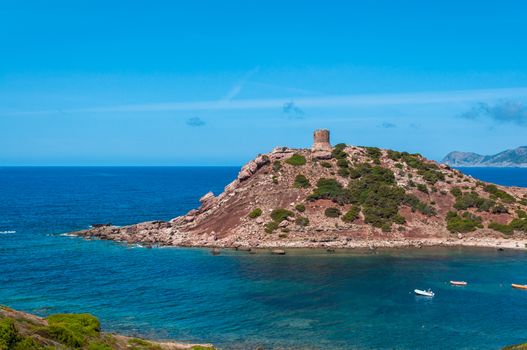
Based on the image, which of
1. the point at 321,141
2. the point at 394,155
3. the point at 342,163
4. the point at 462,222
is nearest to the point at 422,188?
the point at 462,222

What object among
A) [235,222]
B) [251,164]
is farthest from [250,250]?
[251,164]

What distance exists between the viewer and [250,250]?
90.1 meters

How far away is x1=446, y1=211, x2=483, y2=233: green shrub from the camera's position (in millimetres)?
100875

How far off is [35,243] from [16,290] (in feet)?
108

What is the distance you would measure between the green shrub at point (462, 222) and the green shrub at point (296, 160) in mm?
35060

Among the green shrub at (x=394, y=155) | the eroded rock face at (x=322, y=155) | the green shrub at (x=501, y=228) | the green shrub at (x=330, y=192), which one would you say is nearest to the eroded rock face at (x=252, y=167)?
the eroded rock face at (x=322, y=155)

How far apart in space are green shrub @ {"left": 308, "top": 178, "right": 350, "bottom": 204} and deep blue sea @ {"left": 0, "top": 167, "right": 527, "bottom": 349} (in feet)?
67.6

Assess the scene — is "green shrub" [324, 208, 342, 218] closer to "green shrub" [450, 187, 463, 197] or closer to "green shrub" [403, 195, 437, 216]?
"green shrub" [403, 195, 437, 216]

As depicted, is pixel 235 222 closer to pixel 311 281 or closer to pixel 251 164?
pixel 251 164

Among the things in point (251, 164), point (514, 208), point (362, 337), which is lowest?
point (362, 337)

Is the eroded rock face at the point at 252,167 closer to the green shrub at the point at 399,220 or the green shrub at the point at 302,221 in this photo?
the green shrub at the point at 302,221

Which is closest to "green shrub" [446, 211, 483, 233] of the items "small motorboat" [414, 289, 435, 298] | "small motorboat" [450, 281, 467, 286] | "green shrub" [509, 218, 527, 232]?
"green shrub" [509, 218, 527, 232]

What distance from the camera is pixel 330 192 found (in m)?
108

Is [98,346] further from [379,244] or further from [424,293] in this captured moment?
[379,244]
